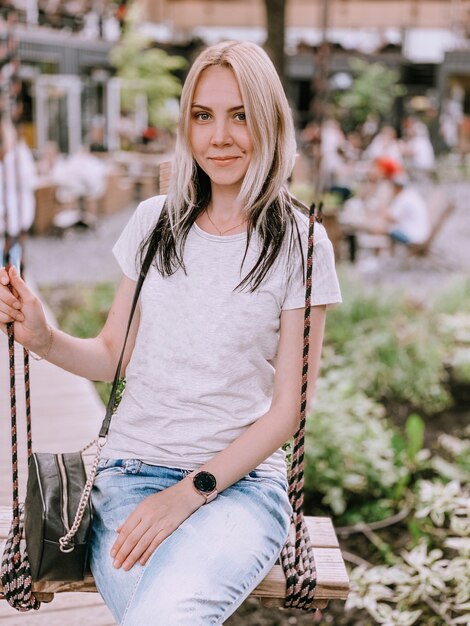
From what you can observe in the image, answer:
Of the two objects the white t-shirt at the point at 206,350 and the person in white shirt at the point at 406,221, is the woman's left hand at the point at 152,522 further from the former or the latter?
the person in white shirt at the point at 406,221

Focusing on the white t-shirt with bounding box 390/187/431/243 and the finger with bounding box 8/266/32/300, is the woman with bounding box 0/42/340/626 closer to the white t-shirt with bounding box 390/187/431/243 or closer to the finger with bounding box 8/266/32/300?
the finger with bounding box 8/266/32/300

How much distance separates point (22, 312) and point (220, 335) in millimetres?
415

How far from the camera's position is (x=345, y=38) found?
100 feet

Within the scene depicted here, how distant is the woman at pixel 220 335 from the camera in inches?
67.7

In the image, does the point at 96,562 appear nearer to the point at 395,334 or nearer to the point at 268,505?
the point at 268,505

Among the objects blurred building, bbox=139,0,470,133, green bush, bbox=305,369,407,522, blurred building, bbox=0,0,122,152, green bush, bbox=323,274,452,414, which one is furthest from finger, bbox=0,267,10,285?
blurred building, bbox=139,0,470,133

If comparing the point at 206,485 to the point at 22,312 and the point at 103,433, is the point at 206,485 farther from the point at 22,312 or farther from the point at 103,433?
the point at 22,312

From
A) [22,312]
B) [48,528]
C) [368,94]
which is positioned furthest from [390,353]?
[368,94]

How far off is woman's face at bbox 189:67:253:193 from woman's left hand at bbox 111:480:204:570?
2.17ft

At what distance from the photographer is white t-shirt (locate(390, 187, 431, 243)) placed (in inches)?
400

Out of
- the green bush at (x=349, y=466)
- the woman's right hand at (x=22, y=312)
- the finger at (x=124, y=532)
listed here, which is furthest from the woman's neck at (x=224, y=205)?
the green bush at (x=349, y=466)

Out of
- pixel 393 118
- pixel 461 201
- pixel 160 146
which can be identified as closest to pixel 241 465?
pixel 461 201

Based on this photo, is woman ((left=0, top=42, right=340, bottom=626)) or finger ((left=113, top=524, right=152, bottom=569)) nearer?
finger ((left=113, top=524, right=152, bottom=569))

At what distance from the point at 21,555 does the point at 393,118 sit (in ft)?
98.8
